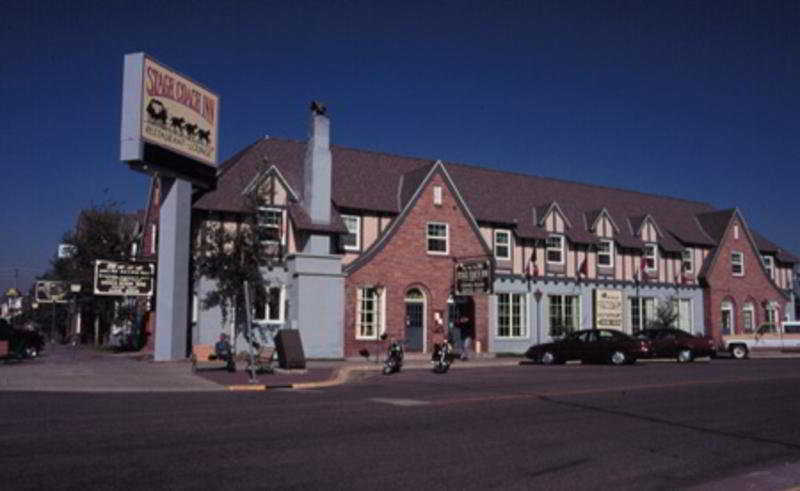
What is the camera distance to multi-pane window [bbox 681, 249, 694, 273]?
4856 cm

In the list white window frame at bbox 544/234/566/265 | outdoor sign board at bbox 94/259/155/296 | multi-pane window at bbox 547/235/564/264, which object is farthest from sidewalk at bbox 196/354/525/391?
multi-pane window at bbox 547/235/564/264

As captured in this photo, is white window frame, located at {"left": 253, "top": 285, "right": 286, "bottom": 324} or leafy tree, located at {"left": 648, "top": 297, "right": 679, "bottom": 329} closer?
white window frame, located at {"left": 253, "top": 285, "right": 286, "bottom": 324}

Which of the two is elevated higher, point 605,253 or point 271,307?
point 605,253

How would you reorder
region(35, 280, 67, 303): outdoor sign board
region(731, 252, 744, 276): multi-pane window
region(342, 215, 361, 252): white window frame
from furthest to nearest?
region(731, 252, 744, 276): multi-pane window
region(35, 280, 67, 303): outdoor sign board
region(342, 215, 361, 252): white window frame

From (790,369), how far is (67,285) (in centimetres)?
4050

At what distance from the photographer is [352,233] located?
36.2 m

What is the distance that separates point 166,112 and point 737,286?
1505 inches

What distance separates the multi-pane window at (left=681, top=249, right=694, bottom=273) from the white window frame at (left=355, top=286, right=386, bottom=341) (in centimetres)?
2264

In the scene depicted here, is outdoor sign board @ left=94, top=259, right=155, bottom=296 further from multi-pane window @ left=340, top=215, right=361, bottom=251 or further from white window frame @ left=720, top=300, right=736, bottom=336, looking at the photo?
white window frame @ left=720, top=300, right=736, bottom=336

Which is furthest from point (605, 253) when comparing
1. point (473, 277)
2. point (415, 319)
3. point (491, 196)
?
point (415, 319)

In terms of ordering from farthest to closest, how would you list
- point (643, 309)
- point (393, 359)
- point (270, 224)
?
1. point (643, 309)
2. point (270, 224)
3. point (393, 359)

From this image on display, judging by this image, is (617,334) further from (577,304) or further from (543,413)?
(543,413)

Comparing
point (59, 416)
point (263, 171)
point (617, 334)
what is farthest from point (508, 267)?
point (59, 416)

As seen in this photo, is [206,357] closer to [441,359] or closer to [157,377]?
[157,377]
